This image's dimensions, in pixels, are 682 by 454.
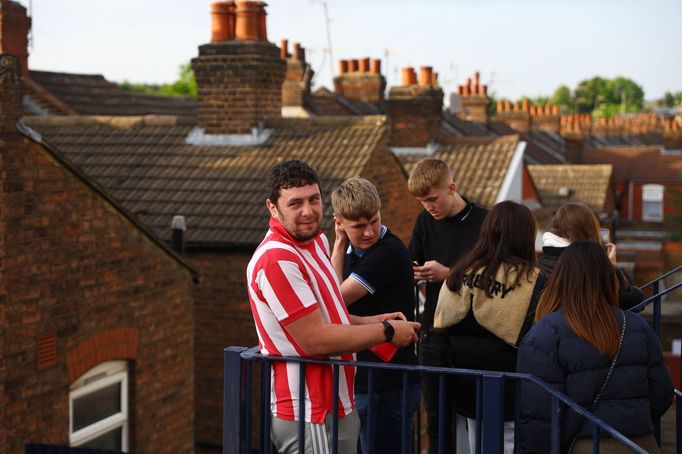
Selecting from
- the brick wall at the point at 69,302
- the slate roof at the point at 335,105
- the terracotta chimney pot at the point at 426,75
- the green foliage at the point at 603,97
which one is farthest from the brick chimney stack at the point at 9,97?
the green foliage at the point at 603,97

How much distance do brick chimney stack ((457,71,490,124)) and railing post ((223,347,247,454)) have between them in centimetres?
3626

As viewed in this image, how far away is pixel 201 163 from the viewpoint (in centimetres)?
1324

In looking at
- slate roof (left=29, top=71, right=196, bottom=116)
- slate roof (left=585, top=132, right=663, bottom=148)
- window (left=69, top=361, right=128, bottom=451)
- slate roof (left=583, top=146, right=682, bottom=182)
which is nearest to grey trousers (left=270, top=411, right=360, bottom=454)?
window (left=69, top=361, right=128, bottom=451)

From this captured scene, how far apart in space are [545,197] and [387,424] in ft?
86.2

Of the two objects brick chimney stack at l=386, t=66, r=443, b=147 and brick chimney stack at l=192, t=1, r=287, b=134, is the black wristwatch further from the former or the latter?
brick chimney stack at l=386, t=66, r=443, b=147

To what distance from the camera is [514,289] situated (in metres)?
4.79

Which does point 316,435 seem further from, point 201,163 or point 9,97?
point 201,163

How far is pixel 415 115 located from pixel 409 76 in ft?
5.84

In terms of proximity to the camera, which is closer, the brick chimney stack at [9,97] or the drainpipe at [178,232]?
the brick chimney stack at [9,97]

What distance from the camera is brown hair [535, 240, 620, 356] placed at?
4051 millimetres

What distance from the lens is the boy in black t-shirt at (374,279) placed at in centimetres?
477

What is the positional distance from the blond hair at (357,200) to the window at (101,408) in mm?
4765

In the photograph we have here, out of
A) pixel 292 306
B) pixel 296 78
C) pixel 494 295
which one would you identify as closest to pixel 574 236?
pixel 494 295

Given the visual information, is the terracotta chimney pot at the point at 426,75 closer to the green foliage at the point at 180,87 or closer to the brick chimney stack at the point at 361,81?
the brick chimney stack at the point at 361,81
